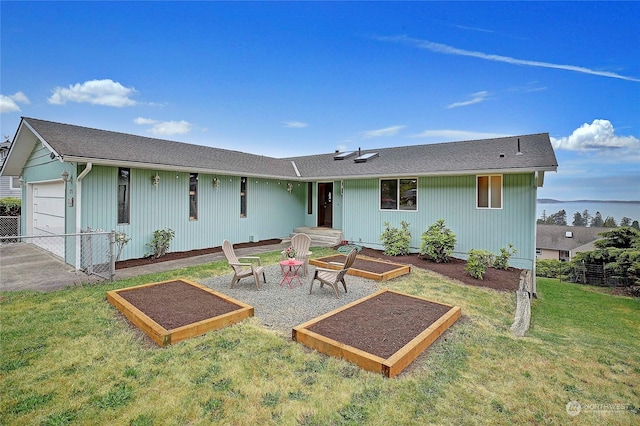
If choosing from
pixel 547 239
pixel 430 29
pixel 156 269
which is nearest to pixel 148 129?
pixel 156 269

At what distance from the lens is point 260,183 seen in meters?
12.1

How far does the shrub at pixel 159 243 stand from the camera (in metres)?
8.84

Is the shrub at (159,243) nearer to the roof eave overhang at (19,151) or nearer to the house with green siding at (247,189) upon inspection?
the house with green siding at (247,189)

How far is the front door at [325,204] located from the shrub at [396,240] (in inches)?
143

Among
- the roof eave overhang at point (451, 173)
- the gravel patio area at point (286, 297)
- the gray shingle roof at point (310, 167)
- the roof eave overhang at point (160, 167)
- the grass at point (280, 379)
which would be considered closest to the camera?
the grass at point (280, 379)

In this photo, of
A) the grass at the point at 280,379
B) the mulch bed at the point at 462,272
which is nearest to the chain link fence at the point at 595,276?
the mulch bed at the point at 462,272

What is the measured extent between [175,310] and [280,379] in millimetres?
2421

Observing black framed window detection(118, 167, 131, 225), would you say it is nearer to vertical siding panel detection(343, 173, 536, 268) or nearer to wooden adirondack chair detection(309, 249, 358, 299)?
wooden adirondack chair detection(309, 249, 358, 299)

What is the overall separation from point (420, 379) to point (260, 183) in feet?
33.3

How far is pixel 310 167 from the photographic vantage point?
14.1m

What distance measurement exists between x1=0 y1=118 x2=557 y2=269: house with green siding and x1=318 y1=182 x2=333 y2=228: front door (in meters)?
0.41

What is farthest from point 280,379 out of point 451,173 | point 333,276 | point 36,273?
Result: point 451,173

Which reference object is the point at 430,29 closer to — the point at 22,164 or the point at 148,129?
the point at 22,164

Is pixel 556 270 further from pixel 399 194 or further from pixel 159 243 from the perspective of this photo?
pixel 159 243
